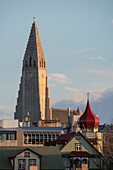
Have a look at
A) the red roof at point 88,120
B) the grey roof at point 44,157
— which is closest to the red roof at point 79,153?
the grey roof at point 44,157

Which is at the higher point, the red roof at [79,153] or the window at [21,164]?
the red roof at [79,153]

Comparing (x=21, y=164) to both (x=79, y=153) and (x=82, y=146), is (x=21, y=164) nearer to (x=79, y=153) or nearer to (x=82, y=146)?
(x=79, y=153)

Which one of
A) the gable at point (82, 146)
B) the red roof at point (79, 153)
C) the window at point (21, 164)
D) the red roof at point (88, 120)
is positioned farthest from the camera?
the red roof at point (88, 120)

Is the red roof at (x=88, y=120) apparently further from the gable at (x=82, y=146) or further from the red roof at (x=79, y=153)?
the red roof at (x=79, y=153)

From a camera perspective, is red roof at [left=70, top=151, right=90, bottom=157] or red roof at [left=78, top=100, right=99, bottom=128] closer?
red roof at [left=70, top=151, right=90, bottom=157]

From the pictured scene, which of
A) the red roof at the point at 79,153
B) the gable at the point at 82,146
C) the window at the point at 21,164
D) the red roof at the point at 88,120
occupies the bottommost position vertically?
the window at the point at 21,164

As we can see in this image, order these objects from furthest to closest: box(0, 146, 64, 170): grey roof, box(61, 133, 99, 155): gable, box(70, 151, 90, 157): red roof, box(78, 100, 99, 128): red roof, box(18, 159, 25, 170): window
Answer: box(78, 100, 99, 128): red roof
box(61, 133, 99, 155): gable
box(70, 151, 90, 157): red roof
box(18, 159, 25, 170): window
box(0, 146, 64, 170): grey roof

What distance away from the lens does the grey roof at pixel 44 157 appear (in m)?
77.4

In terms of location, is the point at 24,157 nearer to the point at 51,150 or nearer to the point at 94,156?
the point at 51,150

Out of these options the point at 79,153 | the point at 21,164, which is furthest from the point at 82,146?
the point at 21,164

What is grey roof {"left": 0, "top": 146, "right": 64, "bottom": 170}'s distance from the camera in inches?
3049

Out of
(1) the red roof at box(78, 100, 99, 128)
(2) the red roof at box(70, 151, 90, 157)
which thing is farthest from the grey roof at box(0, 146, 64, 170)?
(1) the red roof at box(78, 100, 99, 128)

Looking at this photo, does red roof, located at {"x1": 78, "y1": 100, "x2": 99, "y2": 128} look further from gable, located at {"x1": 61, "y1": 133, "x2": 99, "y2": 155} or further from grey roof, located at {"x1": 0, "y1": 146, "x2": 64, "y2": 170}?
grey roof, located at {"x1": 0, "y1": 146, "x2": 64, "y2": 170}

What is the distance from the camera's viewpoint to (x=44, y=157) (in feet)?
260
